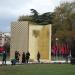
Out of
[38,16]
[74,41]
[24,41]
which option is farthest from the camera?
[38,16]

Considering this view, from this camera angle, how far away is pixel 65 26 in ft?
334

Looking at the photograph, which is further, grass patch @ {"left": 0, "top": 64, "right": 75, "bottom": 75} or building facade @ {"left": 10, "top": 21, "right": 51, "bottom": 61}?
building facade @ {"left": 10, "top": 21, "right": 51, "bottom": 61}

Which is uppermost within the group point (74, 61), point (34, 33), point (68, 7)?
point (68, 7)

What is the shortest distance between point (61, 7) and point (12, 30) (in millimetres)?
46644

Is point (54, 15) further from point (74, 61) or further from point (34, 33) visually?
point (74, 61)

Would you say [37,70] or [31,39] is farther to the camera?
[31,39]

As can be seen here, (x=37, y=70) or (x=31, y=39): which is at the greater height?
(x=31, y=39)

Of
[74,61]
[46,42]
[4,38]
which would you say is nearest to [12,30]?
[46,42]

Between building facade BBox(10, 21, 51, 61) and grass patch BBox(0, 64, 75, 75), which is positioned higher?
building facade BBox(10, 21, 51, 61)

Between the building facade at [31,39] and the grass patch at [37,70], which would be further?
the building facade at [31,39]

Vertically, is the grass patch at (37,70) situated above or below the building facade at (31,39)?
below

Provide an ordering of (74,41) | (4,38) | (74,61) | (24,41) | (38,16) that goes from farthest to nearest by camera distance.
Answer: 1. (4,38)
2. (38,16)
3. (74,41)
4. (24,41)
5. (74,61)

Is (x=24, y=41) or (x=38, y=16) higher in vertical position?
(x=38, y=16)

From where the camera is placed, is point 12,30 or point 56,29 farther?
point 56,29
